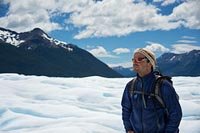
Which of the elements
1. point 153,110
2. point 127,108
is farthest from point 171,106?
point 127,108

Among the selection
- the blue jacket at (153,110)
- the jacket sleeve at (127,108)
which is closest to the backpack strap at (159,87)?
the blue jacket at (153,110)

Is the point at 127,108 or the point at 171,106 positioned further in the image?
the point at 127,108

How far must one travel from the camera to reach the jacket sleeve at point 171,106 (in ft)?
12.8

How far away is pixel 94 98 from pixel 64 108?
3.04 m

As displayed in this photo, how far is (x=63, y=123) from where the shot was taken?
899 centimetres

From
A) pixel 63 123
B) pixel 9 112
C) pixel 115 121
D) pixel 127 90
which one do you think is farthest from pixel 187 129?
pixel 127 90

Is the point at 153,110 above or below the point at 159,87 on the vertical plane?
below

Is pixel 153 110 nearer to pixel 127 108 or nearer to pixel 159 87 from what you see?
pixel 159 87

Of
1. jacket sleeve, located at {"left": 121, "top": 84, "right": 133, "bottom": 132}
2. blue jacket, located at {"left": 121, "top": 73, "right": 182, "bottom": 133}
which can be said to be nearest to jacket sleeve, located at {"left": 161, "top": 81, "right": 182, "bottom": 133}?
blue jacket, located at {"left": 121, "top": 73, "right": 182, "bottom": 133}

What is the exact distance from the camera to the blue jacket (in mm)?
3912

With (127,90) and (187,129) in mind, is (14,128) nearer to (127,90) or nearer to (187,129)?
(187,129)

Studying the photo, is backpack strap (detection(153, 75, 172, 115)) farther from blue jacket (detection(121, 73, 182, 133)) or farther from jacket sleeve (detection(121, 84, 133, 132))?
jacket sleeve (detection(121, 84, 133, 132))

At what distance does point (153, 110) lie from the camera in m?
3.96

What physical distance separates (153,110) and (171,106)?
0.58ft
